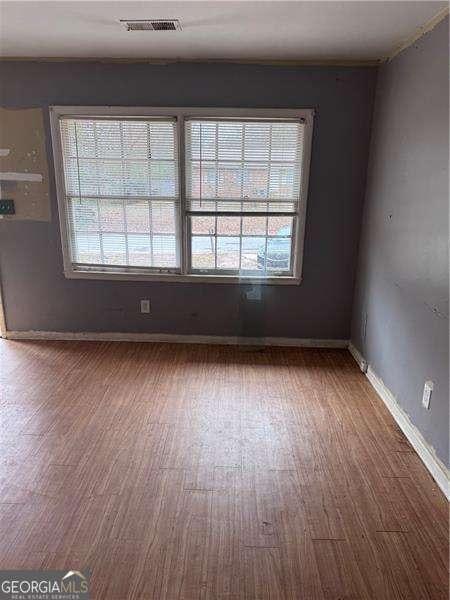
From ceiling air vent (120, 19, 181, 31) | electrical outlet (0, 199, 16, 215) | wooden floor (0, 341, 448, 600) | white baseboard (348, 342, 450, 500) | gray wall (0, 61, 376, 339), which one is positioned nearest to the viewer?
wooden floor (0, 341, 448, 600)

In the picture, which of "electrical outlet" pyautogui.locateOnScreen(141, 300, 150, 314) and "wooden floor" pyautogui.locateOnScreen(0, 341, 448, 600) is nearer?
"wooden floor" pyautogui.locateOnScreen(0, 341, 448, 600)

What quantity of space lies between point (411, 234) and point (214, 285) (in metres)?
1.70

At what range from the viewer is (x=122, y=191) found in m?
3.34

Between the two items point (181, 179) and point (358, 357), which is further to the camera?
point (358, 357)

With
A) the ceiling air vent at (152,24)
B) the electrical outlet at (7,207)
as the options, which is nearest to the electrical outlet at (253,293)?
the ceiling air vent at (152,24)

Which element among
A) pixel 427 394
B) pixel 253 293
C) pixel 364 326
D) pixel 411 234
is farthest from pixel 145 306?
pixel 427 394

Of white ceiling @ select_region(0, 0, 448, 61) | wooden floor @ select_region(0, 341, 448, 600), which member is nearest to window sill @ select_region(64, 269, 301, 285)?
wooden floor @ select_region(0, 341, 448, 600)

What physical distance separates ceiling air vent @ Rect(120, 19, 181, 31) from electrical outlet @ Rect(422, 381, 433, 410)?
8.22 feet

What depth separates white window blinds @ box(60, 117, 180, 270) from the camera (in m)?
3.21

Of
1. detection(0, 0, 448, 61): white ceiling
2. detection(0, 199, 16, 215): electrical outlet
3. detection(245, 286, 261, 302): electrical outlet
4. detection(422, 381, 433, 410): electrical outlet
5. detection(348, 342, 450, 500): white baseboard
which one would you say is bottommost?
detection(348, 342, 450, 500): white baseboard

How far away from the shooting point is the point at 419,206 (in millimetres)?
2338

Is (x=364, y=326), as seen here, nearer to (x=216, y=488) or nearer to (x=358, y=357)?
(x=358, y=357)

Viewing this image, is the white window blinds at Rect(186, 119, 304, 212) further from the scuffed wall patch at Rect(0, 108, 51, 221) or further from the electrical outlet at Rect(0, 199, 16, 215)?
the electrical outlet at Rect(0, 199, 16, 215)

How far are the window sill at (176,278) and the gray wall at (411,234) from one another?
2.48 feet
